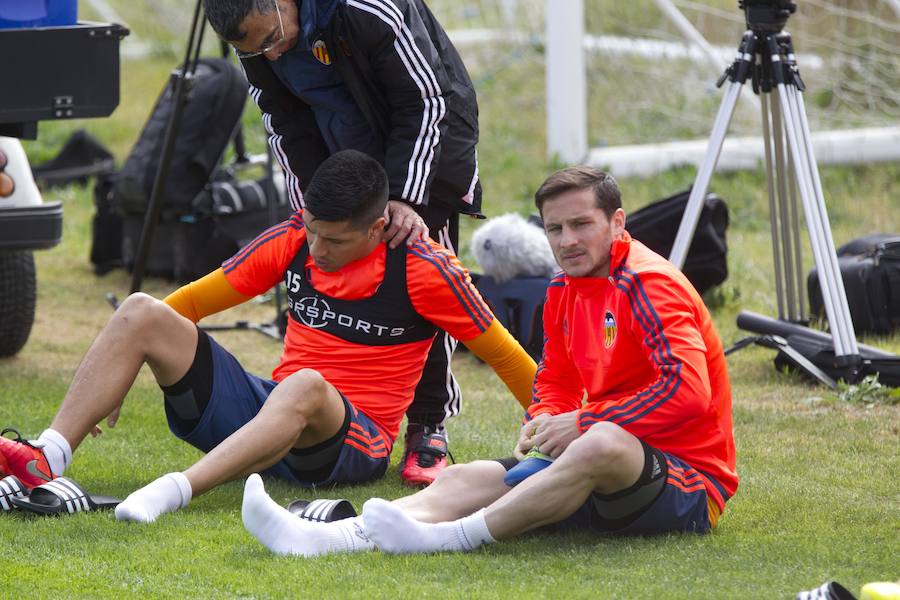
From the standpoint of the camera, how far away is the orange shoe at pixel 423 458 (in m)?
4.05

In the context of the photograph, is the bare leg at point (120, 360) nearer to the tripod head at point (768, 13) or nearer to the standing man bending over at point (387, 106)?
the standing man bending over at point (387, 106)

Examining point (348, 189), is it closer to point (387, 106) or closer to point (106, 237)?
point (387, 106)

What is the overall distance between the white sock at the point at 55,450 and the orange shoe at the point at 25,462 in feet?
0.04

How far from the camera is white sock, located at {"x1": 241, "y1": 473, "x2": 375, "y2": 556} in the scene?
3189 mm

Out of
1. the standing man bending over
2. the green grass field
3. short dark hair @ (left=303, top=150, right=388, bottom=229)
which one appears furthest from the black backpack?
short dark hair @ (left=303, top=150, right=388, bottom=229)

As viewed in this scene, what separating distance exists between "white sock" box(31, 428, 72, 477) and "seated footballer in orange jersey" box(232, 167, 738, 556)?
2.38ft

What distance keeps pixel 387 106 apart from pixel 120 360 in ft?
3.46

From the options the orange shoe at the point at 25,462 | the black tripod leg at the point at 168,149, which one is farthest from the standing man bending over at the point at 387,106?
the black tripod leg at the point at 168,149

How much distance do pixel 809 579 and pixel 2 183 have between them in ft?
12.3

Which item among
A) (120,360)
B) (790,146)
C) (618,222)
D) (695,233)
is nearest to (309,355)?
(120,360)

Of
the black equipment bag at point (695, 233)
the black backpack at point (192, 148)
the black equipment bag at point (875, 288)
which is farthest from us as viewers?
the black backpack at point (192, 148)

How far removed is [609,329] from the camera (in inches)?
132

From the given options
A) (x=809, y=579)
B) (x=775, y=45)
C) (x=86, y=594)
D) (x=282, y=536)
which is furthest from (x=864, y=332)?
(x=86, y=594)

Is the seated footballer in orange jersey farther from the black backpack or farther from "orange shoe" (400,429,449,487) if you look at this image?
the black backpack
